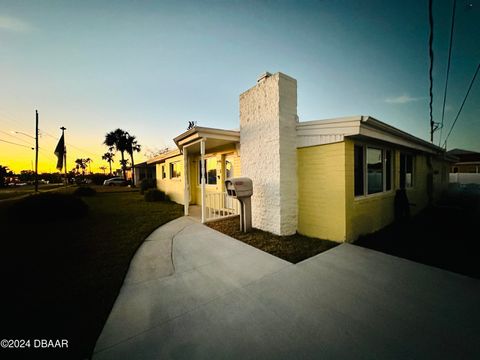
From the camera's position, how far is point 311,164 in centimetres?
484

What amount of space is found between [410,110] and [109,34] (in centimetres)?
1665

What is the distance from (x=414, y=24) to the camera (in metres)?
5.59

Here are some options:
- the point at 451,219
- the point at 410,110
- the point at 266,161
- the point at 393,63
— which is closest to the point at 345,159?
the point at 266,161

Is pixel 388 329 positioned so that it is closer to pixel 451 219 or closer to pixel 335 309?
pixel 335 309

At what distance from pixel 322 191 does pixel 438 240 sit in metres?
3.34

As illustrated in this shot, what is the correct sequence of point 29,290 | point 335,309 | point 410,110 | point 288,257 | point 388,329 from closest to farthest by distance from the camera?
1. point 388,329
2. point 335,309
3. point 29,290
4. point 288,257
5. point 410,110

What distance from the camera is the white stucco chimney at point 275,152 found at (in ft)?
16.1

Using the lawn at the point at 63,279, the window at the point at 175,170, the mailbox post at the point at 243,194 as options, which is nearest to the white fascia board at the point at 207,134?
the mailbox post at the point at 243,194

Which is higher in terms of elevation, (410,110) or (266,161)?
(410,110)

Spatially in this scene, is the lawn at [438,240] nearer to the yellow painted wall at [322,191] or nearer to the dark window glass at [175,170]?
the yellow painted wall at [322,191]

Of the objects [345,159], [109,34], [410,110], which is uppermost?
[109,34]

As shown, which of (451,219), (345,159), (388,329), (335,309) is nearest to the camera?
(388,329)

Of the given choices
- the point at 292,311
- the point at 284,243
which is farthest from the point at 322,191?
the point at 292,311

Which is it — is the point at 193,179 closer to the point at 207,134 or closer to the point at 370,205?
the point at 207,134
